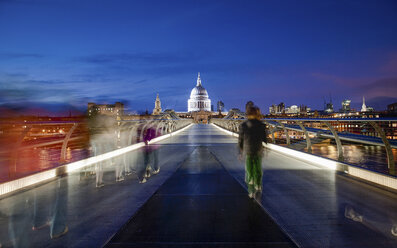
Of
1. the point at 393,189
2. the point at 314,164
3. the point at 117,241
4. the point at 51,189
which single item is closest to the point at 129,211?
the point at 117,241

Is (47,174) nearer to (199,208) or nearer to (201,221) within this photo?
(199,208)

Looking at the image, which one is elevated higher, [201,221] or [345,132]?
[345,132]

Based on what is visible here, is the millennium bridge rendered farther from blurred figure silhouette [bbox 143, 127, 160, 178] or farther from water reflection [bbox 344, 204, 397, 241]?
blurred figure silhouette [bbox 143, 127, 160, 178]

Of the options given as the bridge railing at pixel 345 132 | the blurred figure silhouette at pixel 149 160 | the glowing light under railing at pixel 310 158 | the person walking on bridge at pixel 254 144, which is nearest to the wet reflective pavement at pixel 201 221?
the person walking on bridge at pixel 254 144

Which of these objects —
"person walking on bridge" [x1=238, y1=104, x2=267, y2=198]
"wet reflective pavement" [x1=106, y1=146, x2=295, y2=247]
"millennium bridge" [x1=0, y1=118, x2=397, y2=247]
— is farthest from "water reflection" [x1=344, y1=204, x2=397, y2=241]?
"person walking on bridge" [x1=238, y1=104, x2=267, y2=198]

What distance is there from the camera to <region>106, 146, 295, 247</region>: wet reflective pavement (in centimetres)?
324

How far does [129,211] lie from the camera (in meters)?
4.27

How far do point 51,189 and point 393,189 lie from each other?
7.11 meters

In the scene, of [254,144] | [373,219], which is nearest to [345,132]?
[254,144]

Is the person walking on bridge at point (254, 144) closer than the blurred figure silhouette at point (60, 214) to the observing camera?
No

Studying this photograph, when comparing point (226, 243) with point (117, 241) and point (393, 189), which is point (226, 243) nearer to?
point (117, 241)

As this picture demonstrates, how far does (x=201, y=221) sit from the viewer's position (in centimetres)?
384

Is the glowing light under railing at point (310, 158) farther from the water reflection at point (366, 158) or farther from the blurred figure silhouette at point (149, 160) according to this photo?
the blurred figure silhouette at point (149, 160)

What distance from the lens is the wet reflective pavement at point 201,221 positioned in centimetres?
324
